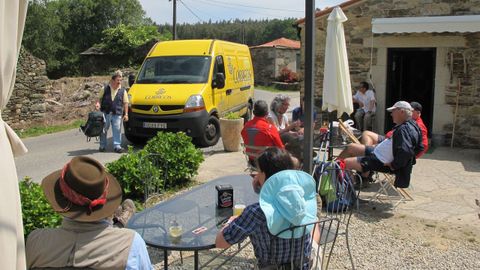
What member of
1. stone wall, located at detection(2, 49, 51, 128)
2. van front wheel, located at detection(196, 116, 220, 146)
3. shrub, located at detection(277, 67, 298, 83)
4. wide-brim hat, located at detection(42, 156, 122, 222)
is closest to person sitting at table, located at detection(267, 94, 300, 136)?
van front wheel, located at detection(196, 116, 220, 146)

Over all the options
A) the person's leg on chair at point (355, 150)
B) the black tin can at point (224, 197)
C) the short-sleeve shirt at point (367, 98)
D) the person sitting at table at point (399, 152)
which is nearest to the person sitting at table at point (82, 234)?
the black tin can at point (224, 197)

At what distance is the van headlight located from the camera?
9.84 meters

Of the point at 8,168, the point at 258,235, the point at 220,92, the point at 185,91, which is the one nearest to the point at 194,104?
the point at 185,91

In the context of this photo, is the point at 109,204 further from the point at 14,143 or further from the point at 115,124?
the point at 115,124

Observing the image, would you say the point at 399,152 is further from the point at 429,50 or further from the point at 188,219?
the point at 429,50

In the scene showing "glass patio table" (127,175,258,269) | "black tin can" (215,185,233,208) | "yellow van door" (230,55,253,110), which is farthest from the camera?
"yellow van door" (230,55,253,110)

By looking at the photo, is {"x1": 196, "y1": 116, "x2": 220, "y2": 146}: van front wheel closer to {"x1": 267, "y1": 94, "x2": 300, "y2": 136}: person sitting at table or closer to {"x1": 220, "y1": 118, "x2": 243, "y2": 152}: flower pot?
{"x1": 220, "y1": 118, "x2": 243, "y2": 152}: flower pot

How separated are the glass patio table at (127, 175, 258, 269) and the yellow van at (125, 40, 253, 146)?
18.0ft

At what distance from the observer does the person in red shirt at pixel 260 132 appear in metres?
5.99

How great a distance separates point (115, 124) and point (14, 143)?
24.6 feet

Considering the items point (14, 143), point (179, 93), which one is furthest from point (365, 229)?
point (179, 93)

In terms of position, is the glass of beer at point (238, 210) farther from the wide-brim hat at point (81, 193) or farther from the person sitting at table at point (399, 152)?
the person sitting at table at point (399, 152)

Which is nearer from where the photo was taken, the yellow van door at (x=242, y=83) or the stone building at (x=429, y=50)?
the stone building at (x=429, y=50)

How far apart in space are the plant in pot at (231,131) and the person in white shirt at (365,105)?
284 centimetres
